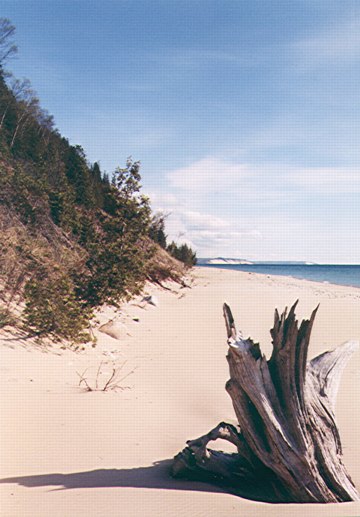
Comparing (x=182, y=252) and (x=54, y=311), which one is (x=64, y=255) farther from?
(x=182, y=252)

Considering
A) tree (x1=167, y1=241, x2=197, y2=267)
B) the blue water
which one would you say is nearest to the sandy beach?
tree (x1=167, y1=241, x2=197, y2=267)

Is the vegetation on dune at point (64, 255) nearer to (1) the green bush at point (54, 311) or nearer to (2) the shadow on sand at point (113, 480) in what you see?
(1) the green bush at point (54, 311)

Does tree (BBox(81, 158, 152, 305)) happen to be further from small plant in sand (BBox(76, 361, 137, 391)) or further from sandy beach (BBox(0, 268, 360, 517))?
small plant in sand (BBox(76, 361, 137, 391))

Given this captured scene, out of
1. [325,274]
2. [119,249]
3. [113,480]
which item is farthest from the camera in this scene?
[325,274]

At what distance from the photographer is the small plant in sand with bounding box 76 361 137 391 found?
269 inches

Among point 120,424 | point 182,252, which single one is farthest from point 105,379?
point 182,252

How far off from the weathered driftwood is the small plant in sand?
110 inches

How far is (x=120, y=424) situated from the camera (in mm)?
5523

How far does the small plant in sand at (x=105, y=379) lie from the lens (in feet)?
22.4

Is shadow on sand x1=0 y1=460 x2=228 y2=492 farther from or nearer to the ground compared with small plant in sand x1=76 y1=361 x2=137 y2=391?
farther from the ground

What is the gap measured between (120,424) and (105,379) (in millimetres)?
1962

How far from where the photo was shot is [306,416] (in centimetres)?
380

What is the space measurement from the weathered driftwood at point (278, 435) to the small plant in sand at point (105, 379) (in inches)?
110

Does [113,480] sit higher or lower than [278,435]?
lower
